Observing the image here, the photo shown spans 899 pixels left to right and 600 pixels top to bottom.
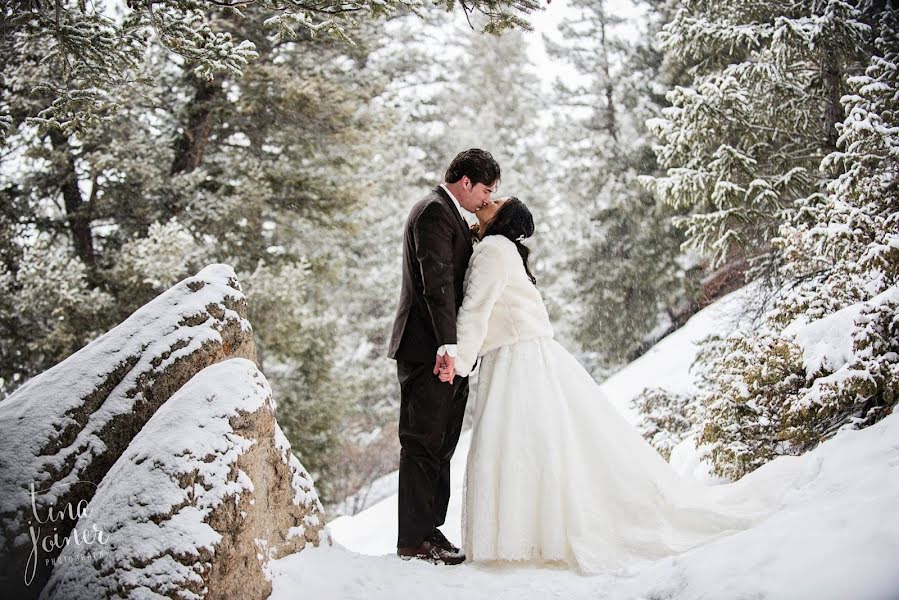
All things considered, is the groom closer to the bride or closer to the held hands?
the held hands

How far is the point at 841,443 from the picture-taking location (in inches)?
131

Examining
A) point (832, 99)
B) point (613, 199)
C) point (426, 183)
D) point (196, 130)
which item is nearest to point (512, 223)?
point (832, 99)

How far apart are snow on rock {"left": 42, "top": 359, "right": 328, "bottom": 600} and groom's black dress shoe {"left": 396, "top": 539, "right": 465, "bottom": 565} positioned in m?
0.75

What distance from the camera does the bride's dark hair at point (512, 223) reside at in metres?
3.84

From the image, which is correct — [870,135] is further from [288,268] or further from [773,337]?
[288,268]

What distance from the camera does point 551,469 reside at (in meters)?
3.43

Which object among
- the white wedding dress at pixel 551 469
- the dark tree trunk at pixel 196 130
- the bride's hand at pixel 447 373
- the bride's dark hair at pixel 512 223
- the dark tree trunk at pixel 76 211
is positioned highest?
the dark tree trunk at pixel 196 130

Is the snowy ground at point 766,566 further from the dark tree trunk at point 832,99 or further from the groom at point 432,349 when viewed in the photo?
the dark tree trunk at point 832,99

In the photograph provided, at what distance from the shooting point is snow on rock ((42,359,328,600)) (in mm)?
2213

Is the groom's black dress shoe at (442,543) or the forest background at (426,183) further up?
the forest background at (426,183)

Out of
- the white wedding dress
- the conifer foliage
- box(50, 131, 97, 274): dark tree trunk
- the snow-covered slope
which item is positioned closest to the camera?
the snow-covered slope

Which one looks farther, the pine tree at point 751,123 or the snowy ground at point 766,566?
the pine tree at point 751,123

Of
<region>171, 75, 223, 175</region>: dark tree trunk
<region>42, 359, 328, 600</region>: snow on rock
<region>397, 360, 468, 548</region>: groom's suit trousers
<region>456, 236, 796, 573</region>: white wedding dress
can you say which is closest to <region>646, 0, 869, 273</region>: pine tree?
<region>456, 236, 796, 573</region>: white wedding dress

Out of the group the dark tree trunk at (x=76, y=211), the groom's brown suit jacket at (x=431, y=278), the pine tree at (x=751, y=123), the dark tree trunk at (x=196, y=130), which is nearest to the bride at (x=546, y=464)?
the groom's brown suit jacket at (x=431, y=278)
